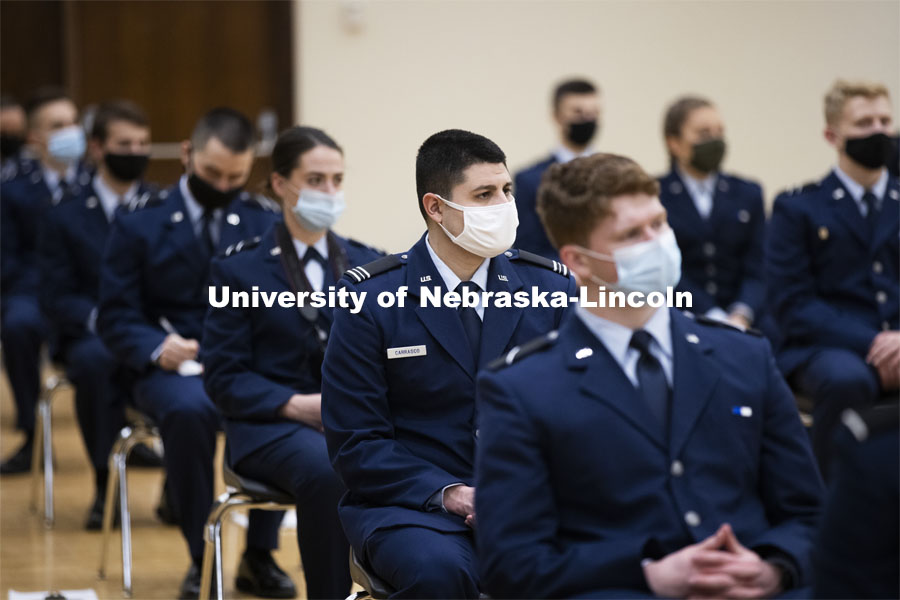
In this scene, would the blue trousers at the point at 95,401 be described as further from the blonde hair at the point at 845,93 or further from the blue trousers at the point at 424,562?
the blonde hair at the point at 845,93

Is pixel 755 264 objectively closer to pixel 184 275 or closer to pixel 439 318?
pixel 184 275

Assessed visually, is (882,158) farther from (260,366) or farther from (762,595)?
(762,595)

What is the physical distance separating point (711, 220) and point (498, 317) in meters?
2.72

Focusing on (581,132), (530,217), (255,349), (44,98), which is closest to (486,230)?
(255,349)

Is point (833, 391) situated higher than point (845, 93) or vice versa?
point (845, 93)

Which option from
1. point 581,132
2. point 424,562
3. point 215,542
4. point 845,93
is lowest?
point 215,542

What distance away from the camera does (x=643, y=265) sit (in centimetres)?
209

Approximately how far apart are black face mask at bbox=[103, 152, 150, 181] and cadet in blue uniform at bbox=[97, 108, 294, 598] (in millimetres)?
815

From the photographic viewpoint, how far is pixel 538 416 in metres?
2.02

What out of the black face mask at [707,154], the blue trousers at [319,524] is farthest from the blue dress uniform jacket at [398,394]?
the black face mask at [707,154]

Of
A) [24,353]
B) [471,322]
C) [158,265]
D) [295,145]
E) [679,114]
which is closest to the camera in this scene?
[471,322]

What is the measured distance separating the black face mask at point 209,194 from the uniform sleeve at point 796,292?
190cm

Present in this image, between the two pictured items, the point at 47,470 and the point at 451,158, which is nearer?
the point at 451,158

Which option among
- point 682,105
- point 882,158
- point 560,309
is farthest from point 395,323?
point 682,105
